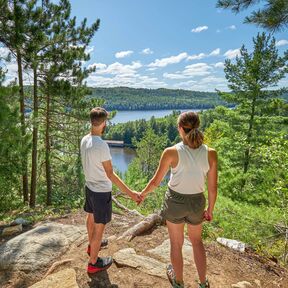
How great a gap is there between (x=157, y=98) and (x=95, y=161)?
16447 centimetres

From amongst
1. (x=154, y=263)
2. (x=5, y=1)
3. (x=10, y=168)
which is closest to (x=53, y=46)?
(x=5, y=1)

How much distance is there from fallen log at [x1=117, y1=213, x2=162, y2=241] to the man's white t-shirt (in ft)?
4.80

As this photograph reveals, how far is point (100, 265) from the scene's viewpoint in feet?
10.3

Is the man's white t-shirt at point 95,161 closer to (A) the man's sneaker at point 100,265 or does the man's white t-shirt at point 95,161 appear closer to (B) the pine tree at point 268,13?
(A) the man's sneaker at point 100,265

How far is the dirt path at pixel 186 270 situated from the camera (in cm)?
308

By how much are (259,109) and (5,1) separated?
9.52 m

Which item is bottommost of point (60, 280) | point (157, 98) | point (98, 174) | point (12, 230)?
point (12, 230)

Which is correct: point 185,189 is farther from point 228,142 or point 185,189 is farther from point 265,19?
point 228,142

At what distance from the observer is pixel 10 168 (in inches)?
263

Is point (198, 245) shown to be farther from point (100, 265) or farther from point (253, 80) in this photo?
point (253, 80)

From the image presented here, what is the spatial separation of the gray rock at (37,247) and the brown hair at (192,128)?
7.52ft

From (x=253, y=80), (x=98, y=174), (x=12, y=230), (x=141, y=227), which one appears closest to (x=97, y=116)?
(x=98, y=174)

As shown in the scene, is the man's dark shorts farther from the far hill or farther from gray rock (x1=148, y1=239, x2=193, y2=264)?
the far hill

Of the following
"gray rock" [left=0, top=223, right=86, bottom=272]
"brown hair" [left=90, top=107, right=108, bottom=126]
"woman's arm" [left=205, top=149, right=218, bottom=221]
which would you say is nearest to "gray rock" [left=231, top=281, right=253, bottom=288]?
"woman's arm" [left=205, top=149, right=218, bottom=221]
